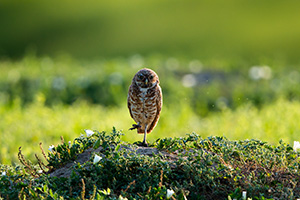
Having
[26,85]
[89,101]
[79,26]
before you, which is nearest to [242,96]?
[89,101]

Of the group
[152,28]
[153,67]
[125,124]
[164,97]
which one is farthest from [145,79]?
[152,28]

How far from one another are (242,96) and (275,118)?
170 cm

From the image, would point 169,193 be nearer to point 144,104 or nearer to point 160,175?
point 160,175

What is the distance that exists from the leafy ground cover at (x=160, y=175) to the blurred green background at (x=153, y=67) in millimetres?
2101

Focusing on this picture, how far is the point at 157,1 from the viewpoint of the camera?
17438mm

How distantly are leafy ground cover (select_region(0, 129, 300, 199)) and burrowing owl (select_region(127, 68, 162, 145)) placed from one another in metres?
0.59

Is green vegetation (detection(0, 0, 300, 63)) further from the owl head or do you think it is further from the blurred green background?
the owl head

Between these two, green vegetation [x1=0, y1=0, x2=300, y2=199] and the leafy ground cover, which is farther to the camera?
green vegetation [x1=0, y1=0, x2=300, y2=199]

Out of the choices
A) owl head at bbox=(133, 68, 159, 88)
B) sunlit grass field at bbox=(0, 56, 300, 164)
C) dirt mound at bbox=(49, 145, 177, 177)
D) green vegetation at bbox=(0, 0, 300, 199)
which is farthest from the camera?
sunlit grass field at bbox=(0, 56, 300, 164)

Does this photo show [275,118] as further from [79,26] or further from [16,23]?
[16,23]

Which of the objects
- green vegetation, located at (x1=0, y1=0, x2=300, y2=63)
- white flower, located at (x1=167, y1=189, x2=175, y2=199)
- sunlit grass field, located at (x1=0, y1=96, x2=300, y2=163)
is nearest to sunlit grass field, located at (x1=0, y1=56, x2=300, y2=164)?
sunlit grass field, located at (x1=0, y1=96, x2=300, y2=163)

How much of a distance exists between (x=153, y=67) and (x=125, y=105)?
1.92 metres

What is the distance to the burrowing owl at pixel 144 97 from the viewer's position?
4551 mm

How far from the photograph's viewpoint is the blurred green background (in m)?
7.10
